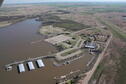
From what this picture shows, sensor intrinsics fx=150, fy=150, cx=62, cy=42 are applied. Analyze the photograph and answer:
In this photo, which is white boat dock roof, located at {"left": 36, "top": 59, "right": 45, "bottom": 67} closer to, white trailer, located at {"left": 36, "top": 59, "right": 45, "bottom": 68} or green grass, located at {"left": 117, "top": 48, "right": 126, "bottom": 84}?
white trailer, located at {"left": 36, "top": 59, "right": 45, "bottom": 68}

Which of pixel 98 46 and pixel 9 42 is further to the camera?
pixel 9 42

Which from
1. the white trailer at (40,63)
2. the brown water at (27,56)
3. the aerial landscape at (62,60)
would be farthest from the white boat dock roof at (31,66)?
the white trailer at (40,63)

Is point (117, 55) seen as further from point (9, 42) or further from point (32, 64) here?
point (9, 42)

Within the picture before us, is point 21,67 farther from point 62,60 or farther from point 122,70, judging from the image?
point 122,70

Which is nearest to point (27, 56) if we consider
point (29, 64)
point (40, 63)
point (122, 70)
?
point (29, 64)

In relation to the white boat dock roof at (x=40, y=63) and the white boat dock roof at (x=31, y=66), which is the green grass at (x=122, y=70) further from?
the white boat dock roof at (x=31, y=66)

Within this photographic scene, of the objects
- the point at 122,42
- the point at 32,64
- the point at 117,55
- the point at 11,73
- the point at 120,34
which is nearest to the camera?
the point at 11,73

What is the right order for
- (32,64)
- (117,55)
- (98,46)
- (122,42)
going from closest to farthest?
(32,64) → (117,55) → (98,46) → (122,42)

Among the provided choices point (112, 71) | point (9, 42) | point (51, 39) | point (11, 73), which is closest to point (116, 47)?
point (112, 71)
